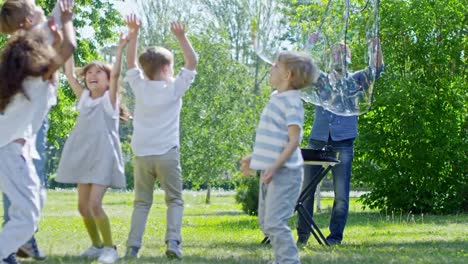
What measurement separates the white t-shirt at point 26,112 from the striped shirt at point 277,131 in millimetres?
1429

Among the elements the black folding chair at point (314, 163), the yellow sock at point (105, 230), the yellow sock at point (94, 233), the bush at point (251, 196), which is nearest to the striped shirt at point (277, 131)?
the yellow sock at point (105, 230)

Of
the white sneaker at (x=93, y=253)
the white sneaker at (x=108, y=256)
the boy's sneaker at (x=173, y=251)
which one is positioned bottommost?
the white sneaker at (x=93, y=253)

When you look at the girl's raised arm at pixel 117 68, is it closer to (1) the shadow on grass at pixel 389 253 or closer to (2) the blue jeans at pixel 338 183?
(1) the shadow on grass at pixel 389 253

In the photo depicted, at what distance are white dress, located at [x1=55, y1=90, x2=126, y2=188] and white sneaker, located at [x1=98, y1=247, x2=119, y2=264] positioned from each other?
0.48 metres

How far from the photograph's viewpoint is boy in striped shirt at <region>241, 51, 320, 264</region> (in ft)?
21.7

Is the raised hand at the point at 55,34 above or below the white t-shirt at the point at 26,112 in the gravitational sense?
above

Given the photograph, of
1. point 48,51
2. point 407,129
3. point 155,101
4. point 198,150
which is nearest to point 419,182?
point 407,129

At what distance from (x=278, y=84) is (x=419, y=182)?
13959mm

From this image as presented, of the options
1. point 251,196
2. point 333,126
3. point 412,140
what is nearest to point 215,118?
point 251,196

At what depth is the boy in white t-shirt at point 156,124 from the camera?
7.69 metres

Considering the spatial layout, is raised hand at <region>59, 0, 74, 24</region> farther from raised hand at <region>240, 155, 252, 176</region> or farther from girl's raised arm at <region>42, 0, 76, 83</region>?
raised hand at <region>240, 155, 252, 176</region>

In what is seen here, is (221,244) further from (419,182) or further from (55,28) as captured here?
(419,182)

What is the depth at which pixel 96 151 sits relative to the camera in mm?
7695

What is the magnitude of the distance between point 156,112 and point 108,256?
3.80 feet
